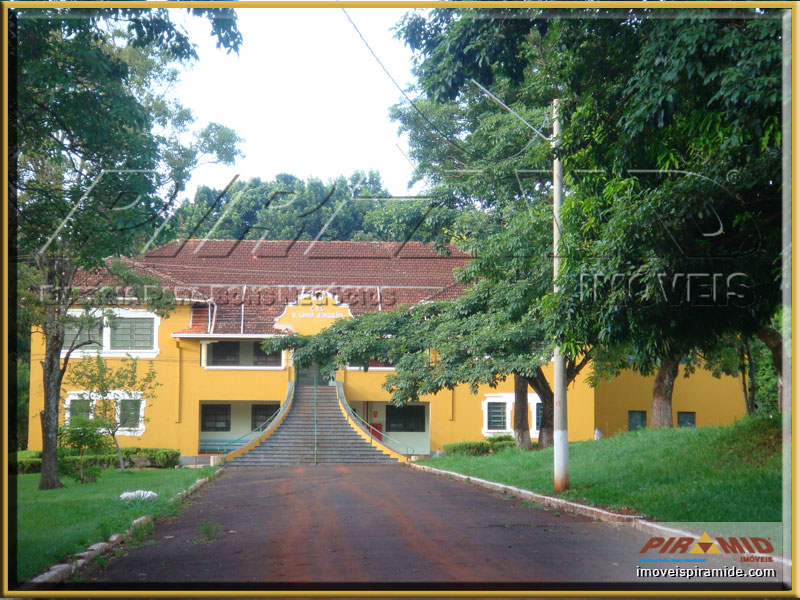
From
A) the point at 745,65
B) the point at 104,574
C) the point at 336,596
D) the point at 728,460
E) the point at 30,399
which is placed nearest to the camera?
the point at 336,596

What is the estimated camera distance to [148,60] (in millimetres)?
10352

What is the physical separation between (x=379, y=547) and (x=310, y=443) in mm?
22496

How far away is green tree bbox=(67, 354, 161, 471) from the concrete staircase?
154 inches

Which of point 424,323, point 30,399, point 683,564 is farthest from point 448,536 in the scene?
point 30,399

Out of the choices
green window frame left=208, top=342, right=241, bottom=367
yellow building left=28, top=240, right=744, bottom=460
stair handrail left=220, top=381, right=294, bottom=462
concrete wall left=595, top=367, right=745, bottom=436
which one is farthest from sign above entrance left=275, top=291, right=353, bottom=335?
concrete wall left=595, top=367, right=745, bottom=436

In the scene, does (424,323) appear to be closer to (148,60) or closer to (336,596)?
(148,60)

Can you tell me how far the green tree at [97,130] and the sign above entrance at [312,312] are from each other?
806 inches

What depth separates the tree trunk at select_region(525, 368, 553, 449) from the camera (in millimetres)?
24672

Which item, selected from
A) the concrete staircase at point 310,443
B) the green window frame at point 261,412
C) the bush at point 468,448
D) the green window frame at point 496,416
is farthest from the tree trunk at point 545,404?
the green window frame at point 261,412

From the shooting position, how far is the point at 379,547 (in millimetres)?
9312

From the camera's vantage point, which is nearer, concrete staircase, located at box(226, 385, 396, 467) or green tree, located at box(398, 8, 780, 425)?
green tree, located at box(398, 8, 780, 425)

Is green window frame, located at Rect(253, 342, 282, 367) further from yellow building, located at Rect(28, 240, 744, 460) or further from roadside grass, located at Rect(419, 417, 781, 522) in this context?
roadside grass, located at Rect(419, 417, 781, 522)

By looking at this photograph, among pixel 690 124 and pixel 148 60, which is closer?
pixel 690 124

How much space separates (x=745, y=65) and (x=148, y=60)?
259 inches
